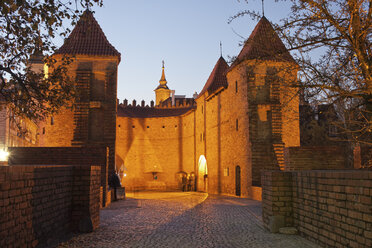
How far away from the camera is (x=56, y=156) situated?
629 inches

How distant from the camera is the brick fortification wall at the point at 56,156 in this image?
15.9 m

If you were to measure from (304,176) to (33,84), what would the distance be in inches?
309

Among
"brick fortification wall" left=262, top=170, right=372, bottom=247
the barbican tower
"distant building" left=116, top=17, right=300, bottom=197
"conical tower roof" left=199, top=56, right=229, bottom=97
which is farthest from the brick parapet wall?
"conical tower roof" left=199, top=56, right=229, bottom=97

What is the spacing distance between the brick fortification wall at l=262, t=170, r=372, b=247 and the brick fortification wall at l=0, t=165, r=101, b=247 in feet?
15.0

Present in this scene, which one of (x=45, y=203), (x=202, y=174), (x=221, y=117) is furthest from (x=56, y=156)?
(x=202, y=174)

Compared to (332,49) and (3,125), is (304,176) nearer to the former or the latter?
(332,49)

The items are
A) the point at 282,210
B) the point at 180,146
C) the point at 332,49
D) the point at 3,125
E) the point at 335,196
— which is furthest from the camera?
the point at 180,146

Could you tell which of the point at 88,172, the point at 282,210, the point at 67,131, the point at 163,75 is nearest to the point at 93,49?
the point at 67,131

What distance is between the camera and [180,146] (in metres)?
41.1

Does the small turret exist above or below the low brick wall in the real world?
above

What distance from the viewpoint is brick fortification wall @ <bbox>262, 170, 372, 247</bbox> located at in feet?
20.2

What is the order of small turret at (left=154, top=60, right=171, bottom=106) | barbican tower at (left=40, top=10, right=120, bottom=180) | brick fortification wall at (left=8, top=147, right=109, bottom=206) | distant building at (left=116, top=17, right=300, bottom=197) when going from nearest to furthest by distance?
brick fortification wall at (left=8, top=147, right=109, bottom=206) → distant building at (left=116, top=17, right=300, bottom=197) → barbican tower at (left=40, top=10, right=120, bottom=180) → small turret at (left=154, top=60, right=171, bottom=106)

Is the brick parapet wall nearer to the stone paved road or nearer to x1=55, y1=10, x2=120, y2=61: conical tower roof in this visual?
the stone paved road

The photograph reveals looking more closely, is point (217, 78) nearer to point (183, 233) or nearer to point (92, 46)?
point (92, 46)
